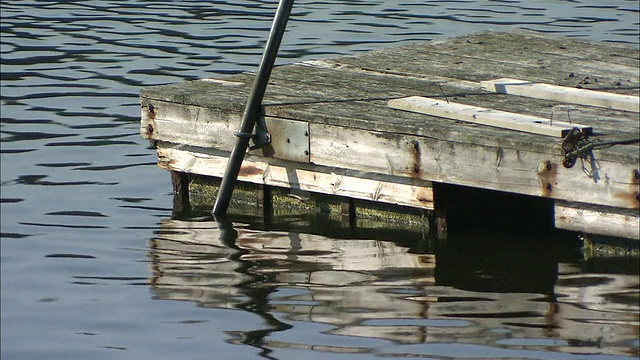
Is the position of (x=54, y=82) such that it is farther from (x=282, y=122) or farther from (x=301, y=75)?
(x=282, y=122)

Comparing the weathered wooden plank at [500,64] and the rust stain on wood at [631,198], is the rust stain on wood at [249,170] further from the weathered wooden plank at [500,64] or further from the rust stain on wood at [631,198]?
the rust stain on wood at [631,198]

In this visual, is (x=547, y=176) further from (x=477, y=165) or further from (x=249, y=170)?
(x=249, y=170)

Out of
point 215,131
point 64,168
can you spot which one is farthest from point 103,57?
point 215,131

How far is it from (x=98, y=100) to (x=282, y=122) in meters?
4.78

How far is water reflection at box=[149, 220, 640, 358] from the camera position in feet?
20.7

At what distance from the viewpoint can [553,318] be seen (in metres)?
6.62

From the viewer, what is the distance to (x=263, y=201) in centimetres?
916

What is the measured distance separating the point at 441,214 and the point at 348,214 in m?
0.71

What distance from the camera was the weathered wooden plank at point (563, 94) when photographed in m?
8.34

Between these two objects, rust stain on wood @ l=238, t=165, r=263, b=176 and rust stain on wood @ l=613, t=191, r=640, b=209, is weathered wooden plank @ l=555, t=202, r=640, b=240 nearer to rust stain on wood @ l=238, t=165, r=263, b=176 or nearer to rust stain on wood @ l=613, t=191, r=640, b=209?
rust stain on wood @ l=613, t=191, r=640, b=209

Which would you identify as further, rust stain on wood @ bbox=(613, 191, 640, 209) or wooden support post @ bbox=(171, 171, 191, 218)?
wooden support post @ bbox=(171, 171, 191, 218)

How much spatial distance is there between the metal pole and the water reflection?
0.38 metres

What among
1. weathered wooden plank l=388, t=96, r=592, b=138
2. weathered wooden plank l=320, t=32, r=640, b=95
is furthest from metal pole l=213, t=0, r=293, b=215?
weathered wooden plank l=320, t=32, r=640, b=95

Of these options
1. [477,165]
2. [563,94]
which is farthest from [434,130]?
[563,94]
